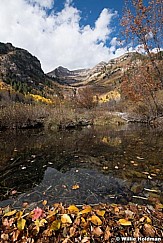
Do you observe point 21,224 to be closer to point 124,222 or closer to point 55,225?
point 55,225

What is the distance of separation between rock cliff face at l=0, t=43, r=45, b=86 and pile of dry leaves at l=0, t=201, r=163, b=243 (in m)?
125

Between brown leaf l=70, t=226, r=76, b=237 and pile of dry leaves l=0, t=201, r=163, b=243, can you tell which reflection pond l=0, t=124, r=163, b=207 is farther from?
brown leaf l=70, t=226, r=76, b=237

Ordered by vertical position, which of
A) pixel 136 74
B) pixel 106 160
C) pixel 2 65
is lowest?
pixel 106 160

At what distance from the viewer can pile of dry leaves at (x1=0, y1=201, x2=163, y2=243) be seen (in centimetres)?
201

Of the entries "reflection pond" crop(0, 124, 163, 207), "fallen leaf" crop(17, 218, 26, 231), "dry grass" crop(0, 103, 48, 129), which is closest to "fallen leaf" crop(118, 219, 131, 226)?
"fallen leaf" crop(17, 218, 26, 231)

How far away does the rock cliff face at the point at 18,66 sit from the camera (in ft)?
452

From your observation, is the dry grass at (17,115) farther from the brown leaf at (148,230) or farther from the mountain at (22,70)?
the mountain at (22,70)

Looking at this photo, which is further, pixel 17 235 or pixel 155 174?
pixel 155 174

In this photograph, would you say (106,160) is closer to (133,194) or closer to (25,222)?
(133,194)

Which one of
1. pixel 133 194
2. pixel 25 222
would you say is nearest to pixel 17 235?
pixel 25 222

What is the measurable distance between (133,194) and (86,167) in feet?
6.97

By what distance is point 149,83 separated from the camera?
762 centimetres

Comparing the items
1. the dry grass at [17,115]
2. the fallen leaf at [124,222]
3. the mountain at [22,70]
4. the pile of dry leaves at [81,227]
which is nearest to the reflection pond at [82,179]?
the pile of dry leaves at [81,227]

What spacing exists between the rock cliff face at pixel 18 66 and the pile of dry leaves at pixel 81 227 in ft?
409
